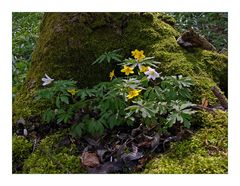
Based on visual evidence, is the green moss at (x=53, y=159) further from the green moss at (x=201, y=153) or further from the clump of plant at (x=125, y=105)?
the green moss at (x=201, y=153)

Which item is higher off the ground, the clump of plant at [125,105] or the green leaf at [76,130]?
the clump of plant at [125,105]

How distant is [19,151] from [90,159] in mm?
483

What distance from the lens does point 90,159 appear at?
230cm

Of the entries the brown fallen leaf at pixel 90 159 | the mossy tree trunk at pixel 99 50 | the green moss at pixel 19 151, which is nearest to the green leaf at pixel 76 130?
the brown fallen leaf at pixel 90 159

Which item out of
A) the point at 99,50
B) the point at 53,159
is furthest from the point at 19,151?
the point at 99,50

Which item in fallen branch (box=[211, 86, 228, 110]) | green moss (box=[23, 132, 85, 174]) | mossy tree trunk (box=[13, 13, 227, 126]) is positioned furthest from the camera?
mossy tree trunk (box=[13, 13, 227, 126])

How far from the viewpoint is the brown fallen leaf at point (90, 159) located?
89.4 inches

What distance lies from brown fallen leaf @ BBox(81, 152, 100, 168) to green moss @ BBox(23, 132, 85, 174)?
34mm

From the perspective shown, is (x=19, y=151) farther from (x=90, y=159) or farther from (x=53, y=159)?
(x=90, y=159)

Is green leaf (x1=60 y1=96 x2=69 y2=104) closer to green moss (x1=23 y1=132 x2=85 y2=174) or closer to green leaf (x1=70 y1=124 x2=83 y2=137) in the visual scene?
green leaf (x1=70 y1=124 x2=83 y2=137)

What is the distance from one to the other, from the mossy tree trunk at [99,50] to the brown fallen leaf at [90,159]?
0.57 m

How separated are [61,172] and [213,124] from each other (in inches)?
36.9

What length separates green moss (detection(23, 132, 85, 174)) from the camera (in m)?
2.27

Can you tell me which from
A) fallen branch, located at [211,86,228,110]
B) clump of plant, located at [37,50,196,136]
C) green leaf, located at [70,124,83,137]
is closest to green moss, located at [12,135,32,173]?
clump of plant, located at [37,50,196,136]
